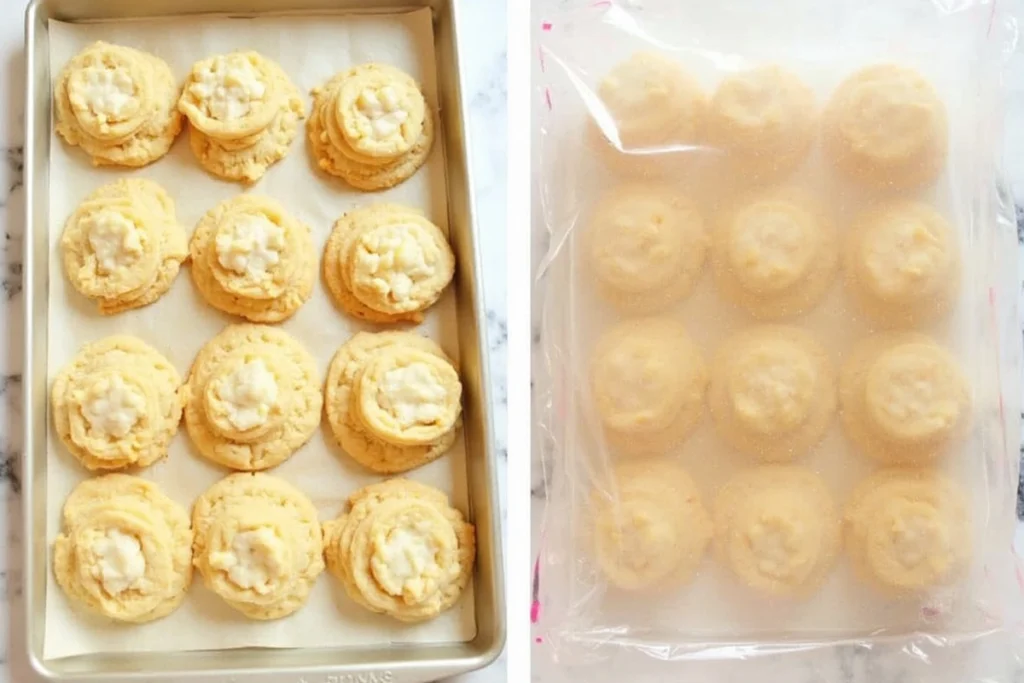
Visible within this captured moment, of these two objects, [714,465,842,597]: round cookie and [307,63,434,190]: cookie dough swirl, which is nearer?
[714,465,842,597]: round cookie

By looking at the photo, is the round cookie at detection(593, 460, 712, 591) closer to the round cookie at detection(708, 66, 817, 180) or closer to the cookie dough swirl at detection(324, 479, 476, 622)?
the cookie dough swirl at detection(324, 479, 476, 622)

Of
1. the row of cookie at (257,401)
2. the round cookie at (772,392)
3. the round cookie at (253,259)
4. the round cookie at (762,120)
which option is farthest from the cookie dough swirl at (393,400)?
the round cookie at (762,120)

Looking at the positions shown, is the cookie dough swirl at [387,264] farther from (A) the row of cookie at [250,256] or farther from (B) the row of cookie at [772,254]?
(B) the row of cookie at [772,254]

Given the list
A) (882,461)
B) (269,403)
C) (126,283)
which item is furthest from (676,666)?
(126,283)

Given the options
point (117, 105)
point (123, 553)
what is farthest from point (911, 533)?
point (117, 105)

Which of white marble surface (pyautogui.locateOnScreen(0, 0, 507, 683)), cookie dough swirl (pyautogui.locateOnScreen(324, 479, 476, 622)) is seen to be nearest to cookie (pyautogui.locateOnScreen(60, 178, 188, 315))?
white marble surface (pyautogui.locateOnScreen(0, 0, 507, 683))
